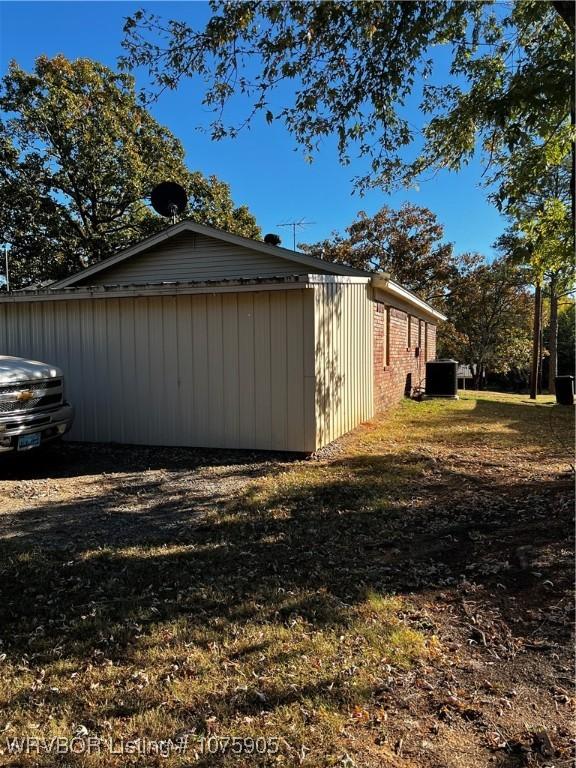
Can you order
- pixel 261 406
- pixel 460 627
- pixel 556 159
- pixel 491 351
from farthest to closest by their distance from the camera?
pixel 491 351 < pixel 261 406 < pixel 556 159 < pixel 460 627

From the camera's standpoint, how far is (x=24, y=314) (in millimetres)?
8719

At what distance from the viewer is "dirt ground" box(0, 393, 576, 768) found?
6.93 feet

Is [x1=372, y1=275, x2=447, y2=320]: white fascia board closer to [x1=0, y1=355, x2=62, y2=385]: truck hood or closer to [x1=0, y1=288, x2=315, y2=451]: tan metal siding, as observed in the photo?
[x1=0, y1=288, x2=315, y2=451]: tan metal siding

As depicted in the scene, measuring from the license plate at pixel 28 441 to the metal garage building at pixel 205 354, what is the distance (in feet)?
6.30

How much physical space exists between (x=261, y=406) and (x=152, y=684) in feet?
17.1

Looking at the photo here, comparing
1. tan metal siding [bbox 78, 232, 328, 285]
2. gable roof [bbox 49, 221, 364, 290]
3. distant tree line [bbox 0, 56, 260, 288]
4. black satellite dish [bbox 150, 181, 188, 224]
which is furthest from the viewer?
distant tree line [bbox 0, 56, 260, 288]

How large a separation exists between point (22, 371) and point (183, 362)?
7.44ft

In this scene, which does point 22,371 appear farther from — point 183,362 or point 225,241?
point 225,241

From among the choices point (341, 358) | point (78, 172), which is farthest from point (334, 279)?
point (78, 172)

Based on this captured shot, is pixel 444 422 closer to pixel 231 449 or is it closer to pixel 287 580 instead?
pixel 231 449

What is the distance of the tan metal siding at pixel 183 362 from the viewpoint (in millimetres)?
7289

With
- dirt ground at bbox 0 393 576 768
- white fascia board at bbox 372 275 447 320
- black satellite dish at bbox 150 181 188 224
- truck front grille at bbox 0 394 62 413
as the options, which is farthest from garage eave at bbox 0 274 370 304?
black satellite dish at bbox 150 181 188 224

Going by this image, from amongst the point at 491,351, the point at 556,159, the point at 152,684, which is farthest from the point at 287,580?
the point at 491,351

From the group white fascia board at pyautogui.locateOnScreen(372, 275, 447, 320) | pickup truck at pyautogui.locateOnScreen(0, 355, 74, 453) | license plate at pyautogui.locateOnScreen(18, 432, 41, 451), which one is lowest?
license plate at pyautogui.locateOnScreen(18, 432, 41, 451)
